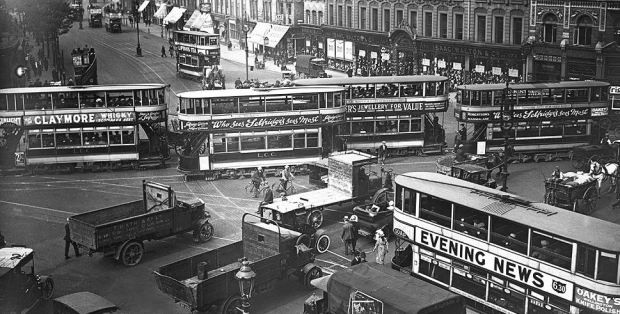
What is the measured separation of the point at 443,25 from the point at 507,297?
4929 centimetres

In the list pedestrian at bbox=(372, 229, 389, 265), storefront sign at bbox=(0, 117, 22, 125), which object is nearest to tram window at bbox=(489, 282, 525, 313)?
pedestrian at bbox=(372, 229, 389, 265)

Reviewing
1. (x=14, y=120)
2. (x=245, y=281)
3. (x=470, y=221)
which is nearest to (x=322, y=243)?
(x=470, y=221)

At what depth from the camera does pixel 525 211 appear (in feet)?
76.7

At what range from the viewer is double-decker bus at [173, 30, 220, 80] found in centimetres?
7438

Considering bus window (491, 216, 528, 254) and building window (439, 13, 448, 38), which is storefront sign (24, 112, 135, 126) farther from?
building window (439, 13, 448, 38)

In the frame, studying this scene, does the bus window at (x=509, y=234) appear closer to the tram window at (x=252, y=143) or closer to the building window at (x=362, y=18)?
the tram window at (x=252, y=143)

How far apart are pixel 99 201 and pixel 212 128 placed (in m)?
7.17

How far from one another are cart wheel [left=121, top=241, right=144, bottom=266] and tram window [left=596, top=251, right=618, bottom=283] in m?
16.8

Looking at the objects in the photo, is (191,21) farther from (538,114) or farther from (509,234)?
(509,234)

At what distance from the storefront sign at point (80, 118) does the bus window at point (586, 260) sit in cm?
2907

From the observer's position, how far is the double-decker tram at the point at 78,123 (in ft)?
143

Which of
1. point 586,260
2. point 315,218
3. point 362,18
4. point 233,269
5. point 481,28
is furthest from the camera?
point 362,18

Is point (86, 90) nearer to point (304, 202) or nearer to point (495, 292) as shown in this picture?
point (304, 202)

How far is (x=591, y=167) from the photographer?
38.7 metres
